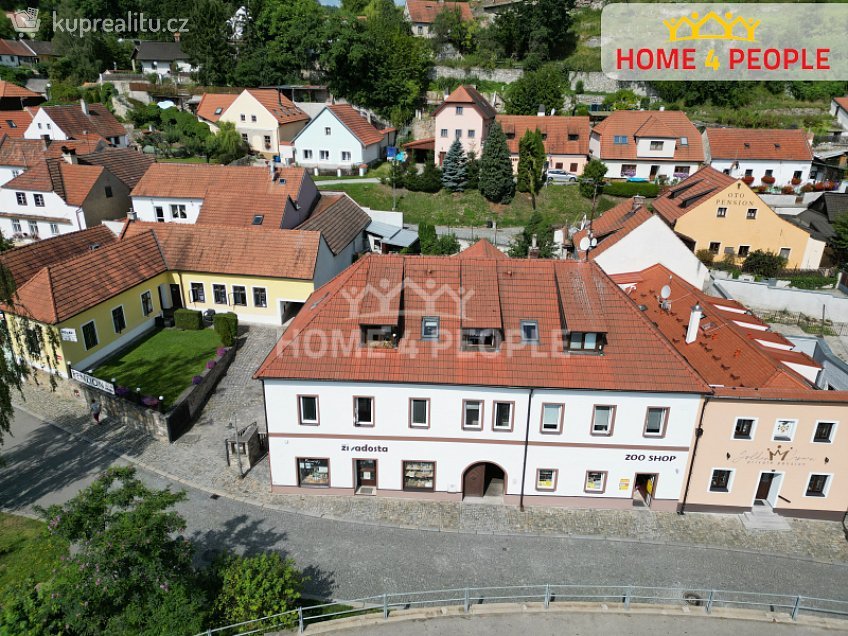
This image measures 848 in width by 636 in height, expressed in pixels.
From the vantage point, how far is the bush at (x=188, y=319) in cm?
3628

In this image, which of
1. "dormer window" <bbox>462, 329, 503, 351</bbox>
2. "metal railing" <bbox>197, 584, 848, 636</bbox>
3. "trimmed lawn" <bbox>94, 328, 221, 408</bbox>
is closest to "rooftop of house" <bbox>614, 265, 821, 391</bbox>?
"metal railing" <bbox>197, 584, 848, 636</bbox>

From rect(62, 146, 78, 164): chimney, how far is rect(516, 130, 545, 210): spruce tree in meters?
38.0

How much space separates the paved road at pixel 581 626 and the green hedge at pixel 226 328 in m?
20.5

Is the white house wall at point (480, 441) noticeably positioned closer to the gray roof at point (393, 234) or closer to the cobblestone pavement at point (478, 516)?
the cobblestone pavement at point (478, 516)

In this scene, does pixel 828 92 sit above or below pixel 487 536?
above

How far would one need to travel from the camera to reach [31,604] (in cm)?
1427

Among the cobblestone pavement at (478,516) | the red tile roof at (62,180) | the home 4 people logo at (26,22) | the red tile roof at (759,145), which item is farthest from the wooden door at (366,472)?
the home 4 people logo at (26,22)

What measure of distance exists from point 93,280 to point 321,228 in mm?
14909

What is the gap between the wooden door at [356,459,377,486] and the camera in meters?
24.3

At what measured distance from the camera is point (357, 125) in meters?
64.6

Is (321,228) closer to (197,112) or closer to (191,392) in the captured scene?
(191,392)

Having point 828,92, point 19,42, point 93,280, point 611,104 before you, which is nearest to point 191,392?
point 93,280

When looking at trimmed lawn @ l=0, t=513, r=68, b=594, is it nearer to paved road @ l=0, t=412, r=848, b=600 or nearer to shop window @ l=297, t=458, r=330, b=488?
paved road @ l=0, t=412, r=848, b=600

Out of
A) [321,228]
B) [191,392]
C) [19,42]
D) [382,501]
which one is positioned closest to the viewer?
[382,501]
